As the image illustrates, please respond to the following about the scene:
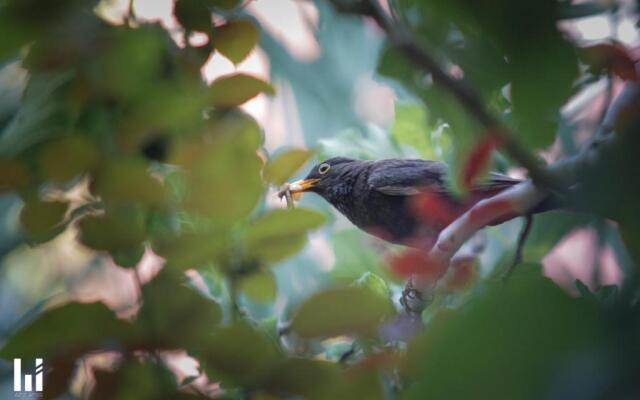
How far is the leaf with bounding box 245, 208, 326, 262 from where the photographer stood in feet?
1.99

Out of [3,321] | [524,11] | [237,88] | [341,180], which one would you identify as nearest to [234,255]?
Result: [237,88]

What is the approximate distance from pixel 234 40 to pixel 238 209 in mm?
210

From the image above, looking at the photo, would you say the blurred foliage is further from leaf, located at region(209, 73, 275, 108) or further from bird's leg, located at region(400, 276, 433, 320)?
bird's leg, located at region(400, 276, 433, 320)

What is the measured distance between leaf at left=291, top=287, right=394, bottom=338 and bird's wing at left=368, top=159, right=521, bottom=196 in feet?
5.42

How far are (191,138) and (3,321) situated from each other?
6.44ft

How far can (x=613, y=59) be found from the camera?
626 millimetres

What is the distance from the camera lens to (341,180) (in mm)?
2811

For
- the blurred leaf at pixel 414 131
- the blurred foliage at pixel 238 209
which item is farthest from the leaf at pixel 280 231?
the blurred leaf at pixel 414 131

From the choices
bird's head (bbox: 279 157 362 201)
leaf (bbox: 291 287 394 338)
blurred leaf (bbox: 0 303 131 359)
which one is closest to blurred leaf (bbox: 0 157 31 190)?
blurred leaf (bbox: 0 303 131 359)

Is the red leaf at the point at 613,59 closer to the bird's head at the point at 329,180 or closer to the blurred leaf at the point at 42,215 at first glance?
the blurred leaf at the point at 42,215

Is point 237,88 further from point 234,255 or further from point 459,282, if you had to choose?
point 459,282

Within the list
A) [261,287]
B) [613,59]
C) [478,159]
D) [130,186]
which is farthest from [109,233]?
[613,59]

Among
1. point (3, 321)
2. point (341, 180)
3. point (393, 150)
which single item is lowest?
point (3, 321)
